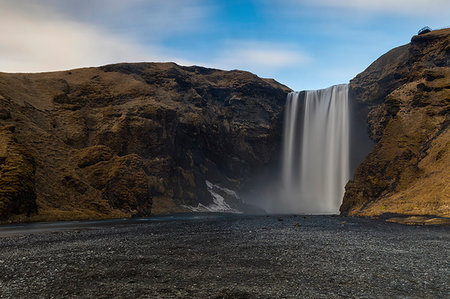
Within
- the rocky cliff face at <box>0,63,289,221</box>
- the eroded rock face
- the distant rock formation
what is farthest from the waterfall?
the eroded rock face

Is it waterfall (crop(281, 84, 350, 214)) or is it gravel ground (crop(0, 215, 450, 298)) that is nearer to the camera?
gravel ground (crop(0, 215, 450, 298))

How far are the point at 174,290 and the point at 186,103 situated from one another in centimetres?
7315

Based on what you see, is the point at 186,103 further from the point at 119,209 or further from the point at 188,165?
the point at 119,209

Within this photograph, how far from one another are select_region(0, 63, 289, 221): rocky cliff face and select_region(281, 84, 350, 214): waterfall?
4.90m

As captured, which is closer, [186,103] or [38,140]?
[38,140]

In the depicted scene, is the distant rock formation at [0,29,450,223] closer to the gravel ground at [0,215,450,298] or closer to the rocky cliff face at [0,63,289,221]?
the rocky cliff face at [0,63,289,221]

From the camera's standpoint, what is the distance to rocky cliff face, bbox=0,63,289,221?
38156mm

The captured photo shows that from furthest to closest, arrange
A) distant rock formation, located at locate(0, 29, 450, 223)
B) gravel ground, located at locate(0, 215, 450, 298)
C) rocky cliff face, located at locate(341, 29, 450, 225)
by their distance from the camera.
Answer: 1. distant rock formation, located at locate(0, 29, 450, 223)
2. rocky cliff face, located at locate(341, 29, 450, 225)
3. gravel ground, located at locate(0, 215, 450, 298)

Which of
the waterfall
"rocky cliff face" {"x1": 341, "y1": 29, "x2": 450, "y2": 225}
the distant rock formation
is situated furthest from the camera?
the waterfall

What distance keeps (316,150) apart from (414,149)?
3879 cm

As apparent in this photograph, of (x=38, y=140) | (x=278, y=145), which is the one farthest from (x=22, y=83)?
(x=278, y=145)

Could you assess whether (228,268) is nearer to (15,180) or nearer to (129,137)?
(15,180)

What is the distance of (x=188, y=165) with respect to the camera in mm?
75188

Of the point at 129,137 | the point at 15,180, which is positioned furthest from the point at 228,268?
the point at 129,137
